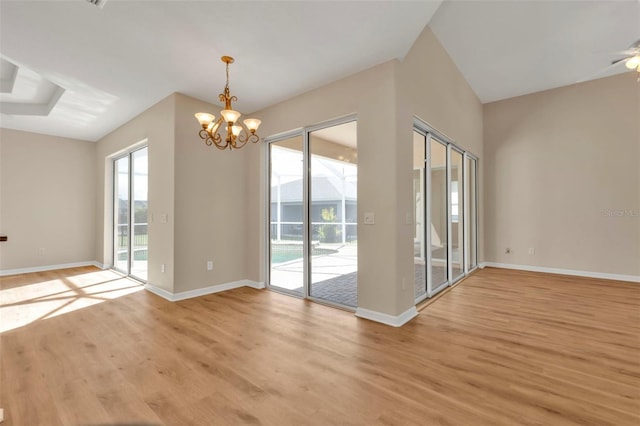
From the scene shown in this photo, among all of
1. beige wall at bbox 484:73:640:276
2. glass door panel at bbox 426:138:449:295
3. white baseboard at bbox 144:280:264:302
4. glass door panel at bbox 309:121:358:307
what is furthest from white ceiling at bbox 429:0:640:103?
white baseboard at bbox 144:280:264:302

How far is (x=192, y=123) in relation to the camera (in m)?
4.07

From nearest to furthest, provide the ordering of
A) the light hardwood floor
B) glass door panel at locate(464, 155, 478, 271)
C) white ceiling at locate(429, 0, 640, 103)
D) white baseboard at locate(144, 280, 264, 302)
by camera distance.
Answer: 1. the light hardwood floor
2. white ceiling at locate(429, 0, 640, 103)
3. white baseboard at locate(144, 280, 264, 302)
4. glass door panel at locate(464, 155, 478, 271)

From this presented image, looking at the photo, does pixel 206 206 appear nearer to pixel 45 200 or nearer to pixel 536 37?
pixel 45 200

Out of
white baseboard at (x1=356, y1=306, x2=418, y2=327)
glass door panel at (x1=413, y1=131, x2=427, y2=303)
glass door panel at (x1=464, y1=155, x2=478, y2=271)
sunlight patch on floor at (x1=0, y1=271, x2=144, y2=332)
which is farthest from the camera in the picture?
glass door panel at (x1=464, y1=155, x2=478, y2=271)

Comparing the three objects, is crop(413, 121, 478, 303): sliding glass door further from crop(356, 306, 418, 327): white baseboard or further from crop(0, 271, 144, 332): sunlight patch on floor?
crop(0, 271, 144, 332): sunlight patch on floor

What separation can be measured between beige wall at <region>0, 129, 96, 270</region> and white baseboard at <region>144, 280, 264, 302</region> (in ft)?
11.6

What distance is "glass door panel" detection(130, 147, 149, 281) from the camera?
5.02 meters

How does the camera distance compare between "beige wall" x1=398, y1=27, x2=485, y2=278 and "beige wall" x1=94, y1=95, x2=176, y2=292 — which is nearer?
"beige wall" x1=398, y1=27, x2=485, y2=278

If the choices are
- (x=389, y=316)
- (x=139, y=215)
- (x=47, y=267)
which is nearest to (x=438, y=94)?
(x=389, y=316)

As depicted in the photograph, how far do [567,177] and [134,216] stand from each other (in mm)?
8429

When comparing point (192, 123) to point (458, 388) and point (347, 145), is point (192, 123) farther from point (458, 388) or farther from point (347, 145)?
point (458, 388)

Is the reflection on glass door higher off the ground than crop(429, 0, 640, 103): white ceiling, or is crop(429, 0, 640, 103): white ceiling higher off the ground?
crop(429, 0, 640, 103): white ceiling

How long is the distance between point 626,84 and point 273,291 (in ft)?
23.4

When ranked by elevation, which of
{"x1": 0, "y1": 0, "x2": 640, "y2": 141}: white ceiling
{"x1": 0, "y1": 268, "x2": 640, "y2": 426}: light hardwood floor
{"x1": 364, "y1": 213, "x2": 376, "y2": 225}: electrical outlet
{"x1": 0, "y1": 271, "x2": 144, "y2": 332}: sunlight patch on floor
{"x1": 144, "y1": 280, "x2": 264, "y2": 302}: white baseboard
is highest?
{"x1": 0, "y1": 0, "x2": 640, "y2": 141}: white ceiling
